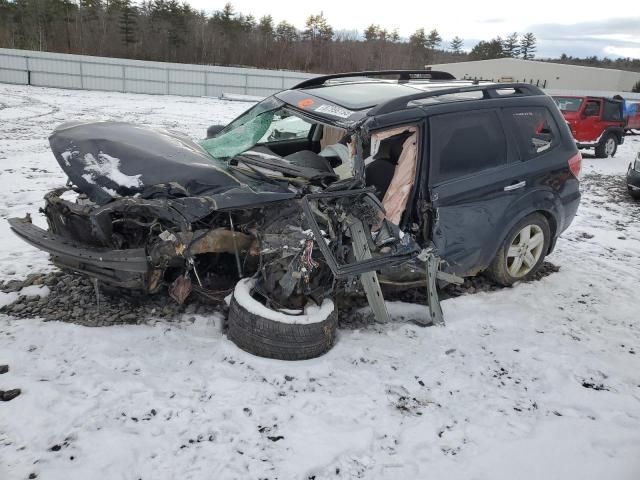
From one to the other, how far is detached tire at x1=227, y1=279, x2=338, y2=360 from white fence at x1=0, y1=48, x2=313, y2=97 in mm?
25747

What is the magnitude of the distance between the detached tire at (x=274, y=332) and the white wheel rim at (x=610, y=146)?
14.2 metres

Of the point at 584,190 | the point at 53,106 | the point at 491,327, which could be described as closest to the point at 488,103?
the point at 491,327

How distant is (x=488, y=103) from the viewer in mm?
4094

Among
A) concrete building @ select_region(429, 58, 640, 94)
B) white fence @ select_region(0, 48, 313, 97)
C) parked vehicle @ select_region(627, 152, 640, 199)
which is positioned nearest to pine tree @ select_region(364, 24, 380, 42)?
concrete building @ select_region(429, 58, 640, 94)

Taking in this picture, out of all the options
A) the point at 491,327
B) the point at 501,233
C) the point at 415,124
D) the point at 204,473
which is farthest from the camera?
the point at 501,233

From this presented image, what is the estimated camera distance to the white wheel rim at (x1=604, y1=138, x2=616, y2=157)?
14.1 meters

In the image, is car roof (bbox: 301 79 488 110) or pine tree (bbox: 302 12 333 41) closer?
car roof (bbox: 301 79 488 110)

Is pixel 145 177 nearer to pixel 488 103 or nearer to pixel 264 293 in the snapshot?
pixel 264 293

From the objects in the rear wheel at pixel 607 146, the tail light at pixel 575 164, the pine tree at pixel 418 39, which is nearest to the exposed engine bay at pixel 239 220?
the tail light at pixel 575 164

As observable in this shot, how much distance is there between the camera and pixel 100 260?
3035 millimetres

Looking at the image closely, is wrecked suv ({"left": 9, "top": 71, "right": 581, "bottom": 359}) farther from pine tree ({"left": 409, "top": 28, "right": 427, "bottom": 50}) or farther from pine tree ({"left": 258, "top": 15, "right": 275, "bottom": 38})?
pine tree ({"left": 409, "top": 28, "right": 427, "bottom": 50})

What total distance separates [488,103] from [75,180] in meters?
3.40

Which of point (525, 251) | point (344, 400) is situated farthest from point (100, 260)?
point (525, 251)

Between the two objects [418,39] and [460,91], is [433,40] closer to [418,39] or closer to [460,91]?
[418,39]
